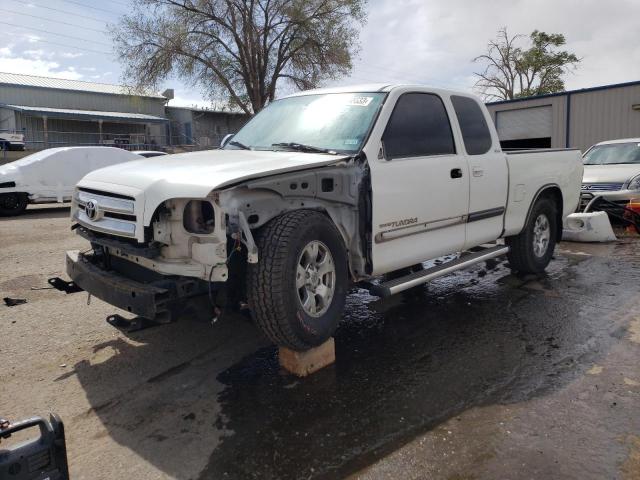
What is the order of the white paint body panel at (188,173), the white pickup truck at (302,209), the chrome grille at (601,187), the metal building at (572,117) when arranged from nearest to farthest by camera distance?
the white paint body panel at (188,173) < the white pickup truck at (302,209) < the chrome grille at (601,187) < the metal building at (572,117)

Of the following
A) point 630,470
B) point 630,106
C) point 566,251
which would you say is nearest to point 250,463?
point 630,470

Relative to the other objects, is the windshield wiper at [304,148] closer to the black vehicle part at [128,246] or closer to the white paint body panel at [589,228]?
the black vehicle part at [128,246]

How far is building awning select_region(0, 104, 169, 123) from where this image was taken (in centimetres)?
3397

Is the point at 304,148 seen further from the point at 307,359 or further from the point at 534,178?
the point at 534,178

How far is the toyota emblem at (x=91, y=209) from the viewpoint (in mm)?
3689

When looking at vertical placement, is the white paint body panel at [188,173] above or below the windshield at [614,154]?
below

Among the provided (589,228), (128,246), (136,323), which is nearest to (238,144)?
(128,246)

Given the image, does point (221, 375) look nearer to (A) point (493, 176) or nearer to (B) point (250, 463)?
(B) point (250, 463)

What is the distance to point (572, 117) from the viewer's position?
70.7 ft

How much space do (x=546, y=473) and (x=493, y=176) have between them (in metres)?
3.23

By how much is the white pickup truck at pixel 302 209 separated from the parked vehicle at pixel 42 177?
10.2m

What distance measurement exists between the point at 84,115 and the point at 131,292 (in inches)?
1429

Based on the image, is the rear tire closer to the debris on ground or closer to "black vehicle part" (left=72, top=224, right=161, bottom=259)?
"black vehicle part" (left=72, top=224, right=161, bottom=259)

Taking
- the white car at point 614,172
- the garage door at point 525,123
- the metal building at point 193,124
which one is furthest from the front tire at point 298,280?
the metal building at point 193,124
